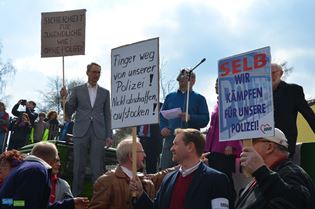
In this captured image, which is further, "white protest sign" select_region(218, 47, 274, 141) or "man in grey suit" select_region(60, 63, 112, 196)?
"man in grey suit" select_region(60, 63, 112, 196)

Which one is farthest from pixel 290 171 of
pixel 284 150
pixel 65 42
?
pixel 65 42

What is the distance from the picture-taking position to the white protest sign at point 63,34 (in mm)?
13391

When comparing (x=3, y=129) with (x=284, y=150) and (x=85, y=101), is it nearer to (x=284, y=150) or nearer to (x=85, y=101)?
(x=85, y=101)

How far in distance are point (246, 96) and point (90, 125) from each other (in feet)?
17.3

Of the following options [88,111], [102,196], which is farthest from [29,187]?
[88,111]

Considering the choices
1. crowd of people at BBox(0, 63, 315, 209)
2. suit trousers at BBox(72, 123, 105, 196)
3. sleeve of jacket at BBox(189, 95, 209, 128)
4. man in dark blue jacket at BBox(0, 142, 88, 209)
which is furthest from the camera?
suit trousers at BBox(72, 123, 105, 196)

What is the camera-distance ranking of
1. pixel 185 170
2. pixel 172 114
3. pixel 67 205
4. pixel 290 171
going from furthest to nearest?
pixel 172 114, pixel 67 205, pixel 185 170, pixel 290 171

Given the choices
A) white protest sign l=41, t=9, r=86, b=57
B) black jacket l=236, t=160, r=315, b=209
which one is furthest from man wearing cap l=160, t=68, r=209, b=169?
black jacket l=236, t=160, r=315, b=209

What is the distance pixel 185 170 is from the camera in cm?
659

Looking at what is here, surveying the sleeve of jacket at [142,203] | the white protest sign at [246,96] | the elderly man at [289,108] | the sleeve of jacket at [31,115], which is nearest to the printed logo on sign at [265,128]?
the white protest sign at [246,96]

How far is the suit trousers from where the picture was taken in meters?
10.4

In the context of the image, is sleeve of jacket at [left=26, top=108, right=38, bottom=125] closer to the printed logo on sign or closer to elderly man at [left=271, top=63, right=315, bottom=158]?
elderly man at [left=271, top=63, right=315, bottom=158]

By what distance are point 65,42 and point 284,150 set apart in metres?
8.62

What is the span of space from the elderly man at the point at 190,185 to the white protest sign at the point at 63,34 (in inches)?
270
